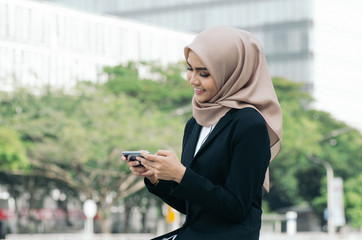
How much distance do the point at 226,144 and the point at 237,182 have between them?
132 mm

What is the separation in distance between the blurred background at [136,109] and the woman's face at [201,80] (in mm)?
20114

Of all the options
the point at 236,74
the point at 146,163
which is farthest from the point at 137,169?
the point at 236,74

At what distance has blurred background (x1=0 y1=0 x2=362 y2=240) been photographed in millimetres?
31781

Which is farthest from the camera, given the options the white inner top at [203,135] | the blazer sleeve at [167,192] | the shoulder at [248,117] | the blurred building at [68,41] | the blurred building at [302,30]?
the blurred building at [302,30]

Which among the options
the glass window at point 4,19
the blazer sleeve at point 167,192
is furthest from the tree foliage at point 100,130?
the blazer sleeve at point 167,192

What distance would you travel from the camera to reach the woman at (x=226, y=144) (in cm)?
231

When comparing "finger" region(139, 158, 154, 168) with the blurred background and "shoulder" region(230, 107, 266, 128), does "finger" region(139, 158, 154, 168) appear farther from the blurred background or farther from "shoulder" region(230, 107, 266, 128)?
the blurred background

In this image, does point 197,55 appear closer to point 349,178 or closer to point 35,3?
point 349,178

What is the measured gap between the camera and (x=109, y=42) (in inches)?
2255

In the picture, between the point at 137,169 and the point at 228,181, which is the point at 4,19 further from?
the point at 228,181

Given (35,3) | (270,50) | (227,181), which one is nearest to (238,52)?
(227,181)

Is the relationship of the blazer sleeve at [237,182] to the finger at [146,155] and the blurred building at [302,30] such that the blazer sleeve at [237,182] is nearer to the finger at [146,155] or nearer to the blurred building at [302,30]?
the finger at [146,155]

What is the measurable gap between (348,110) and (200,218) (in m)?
68.4

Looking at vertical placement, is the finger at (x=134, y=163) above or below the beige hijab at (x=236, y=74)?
below
